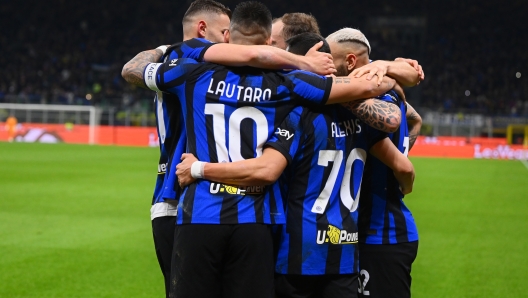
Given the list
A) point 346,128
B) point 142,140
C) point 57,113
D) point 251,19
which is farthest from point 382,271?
point 57,113

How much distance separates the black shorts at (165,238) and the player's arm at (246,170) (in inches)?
27.6

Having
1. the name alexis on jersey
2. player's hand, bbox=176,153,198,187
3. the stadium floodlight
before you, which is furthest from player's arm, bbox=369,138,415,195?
the stadium floodlight

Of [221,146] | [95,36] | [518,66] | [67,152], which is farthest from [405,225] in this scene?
[95,36]

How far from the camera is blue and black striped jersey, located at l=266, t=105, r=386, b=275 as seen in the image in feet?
10.2

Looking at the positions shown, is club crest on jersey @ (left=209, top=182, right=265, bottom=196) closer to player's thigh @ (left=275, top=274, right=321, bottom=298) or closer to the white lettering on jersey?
player's thigh @ (left=275, top=274, right=321, bottom=298)

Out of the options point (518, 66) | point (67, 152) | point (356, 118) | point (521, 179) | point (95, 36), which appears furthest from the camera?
point (95, 36)

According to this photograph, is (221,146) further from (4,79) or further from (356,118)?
(4,79)

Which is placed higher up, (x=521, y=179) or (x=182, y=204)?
(x=182, y=204)

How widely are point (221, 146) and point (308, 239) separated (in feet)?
2.00

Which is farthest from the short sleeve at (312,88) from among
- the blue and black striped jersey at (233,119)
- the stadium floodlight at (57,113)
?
the stadium floodlight at (57,113)

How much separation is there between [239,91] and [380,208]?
105cm

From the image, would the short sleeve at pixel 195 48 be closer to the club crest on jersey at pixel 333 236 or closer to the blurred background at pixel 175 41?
the club crest on jersey at pixel 333 236

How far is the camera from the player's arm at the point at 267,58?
3.07 meters

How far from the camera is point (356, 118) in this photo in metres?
3.27
